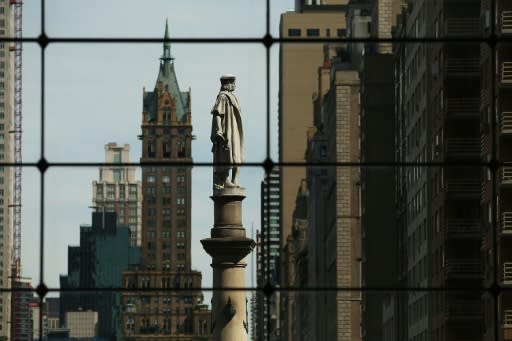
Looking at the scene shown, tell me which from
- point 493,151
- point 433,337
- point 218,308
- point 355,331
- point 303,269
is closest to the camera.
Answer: point 493,151

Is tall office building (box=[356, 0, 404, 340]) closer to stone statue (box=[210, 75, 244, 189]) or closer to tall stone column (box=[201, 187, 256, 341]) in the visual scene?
stone statue (box=[210, 75, 244, 189])

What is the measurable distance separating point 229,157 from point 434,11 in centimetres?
2710

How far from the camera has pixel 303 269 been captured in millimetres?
157625

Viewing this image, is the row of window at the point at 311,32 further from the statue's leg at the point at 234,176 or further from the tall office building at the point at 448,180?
the statue's leg at the point at 234,176

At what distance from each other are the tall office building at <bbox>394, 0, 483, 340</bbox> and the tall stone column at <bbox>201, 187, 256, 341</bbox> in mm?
16113

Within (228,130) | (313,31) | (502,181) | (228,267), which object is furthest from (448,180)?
(313,31)

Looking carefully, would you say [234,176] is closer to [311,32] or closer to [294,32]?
[311,32]

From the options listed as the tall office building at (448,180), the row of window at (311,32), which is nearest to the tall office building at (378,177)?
the tall office building at (448,180)

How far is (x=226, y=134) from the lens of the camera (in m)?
49.8

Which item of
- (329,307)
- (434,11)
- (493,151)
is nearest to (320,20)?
(329,307)

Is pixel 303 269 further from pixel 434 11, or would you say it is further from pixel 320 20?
pixel 434 11

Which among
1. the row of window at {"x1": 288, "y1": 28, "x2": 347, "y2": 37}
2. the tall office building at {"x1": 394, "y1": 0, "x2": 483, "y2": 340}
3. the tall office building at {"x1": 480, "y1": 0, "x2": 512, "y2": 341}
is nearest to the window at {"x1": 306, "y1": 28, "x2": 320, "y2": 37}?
the row of window at {"x1": 288, "y1": 28, "x2": 347, "y2": 37}

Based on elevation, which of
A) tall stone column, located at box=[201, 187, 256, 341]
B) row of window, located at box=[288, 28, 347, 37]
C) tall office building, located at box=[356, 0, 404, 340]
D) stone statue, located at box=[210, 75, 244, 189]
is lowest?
tall stone column, located at box=[201, 187, 256, 341]

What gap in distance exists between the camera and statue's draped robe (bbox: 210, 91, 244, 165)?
162 feet
